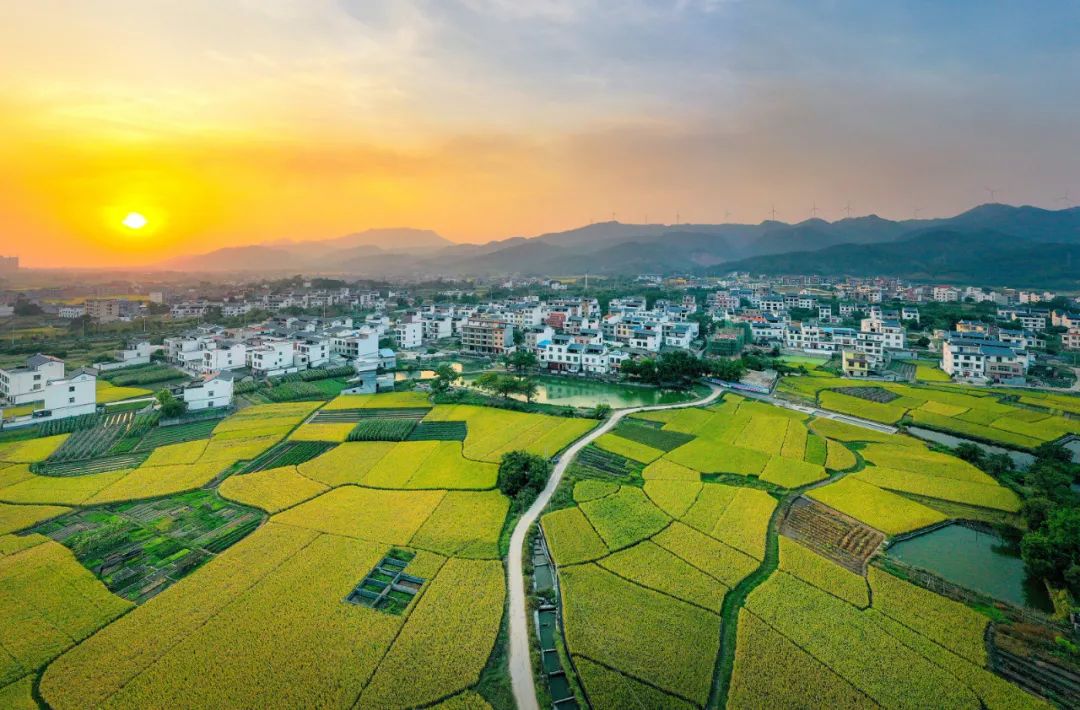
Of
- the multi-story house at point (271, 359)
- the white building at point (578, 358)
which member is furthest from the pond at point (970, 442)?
the multi-story house at point (271, 359)

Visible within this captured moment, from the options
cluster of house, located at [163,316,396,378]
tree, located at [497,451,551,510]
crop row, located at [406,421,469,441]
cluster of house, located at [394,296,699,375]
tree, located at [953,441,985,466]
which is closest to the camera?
tree, located at [497,451,551,510]

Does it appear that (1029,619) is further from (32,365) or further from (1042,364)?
(32,365)

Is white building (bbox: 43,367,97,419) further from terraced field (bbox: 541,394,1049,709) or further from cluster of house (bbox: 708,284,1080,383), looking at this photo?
cluster of house (bbox: 708,284,1080,383)

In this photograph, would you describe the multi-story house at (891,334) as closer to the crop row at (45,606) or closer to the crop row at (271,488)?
the crop row at (271,488)

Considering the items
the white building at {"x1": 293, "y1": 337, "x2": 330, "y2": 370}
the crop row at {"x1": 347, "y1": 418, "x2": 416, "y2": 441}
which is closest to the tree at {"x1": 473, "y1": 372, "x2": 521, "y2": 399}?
the crop row at {"x1": 347, "y1": 418, "x2": 416, "y2": 441}

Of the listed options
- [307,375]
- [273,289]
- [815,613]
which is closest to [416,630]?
[815,613]
